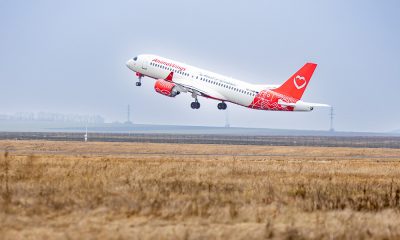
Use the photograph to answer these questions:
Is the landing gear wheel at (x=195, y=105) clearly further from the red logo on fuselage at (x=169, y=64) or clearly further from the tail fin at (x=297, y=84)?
the tail fin at (x=297, y=84)

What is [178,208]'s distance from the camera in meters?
24.0

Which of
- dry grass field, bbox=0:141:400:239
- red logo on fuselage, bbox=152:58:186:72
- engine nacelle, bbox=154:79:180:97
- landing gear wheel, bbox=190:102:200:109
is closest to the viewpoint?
dry grass field, bbox=0:141:400:239

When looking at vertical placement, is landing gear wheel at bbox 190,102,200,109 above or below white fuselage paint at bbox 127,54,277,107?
below

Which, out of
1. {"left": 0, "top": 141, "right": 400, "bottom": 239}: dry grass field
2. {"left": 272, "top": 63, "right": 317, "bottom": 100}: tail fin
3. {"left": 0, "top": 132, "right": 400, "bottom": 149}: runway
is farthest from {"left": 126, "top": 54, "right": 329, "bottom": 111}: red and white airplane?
{"left": 0, "top": 141, "right": 400, "bottom": 239}: dry grass field

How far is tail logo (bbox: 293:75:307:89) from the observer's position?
84562mm

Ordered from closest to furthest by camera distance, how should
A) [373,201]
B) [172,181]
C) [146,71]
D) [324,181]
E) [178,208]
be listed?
[178,208] → [373,201] → [172,181] → [324,181] → [146,71]

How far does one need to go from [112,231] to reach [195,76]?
68422 mm

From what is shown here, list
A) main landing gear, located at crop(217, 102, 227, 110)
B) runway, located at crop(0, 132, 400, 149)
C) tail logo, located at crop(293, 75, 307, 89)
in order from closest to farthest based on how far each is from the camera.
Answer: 1. tail logo, located at crop(293, 75, 307, 89)
2. main landing gear, located at crop(217, 102, 227, 110)
3. runway, located at crop(0, 132, 400, 149)

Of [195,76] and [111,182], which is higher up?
[195,76]

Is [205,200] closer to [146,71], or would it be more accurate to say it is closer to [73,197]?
[73,197]

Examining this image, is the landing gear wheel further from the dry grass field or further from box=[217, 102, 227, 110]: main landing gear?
the dry grass field

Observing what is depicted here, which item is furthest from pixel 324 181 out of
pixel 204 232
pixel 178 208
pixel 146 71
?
pixel 146 71

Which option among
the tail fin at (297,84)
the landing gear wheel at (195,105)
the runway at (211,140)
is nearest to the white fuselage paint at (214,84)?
the tail fin at (297,84)

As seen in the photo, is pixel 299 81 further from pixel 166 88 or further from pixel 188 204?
pixel 188 204
